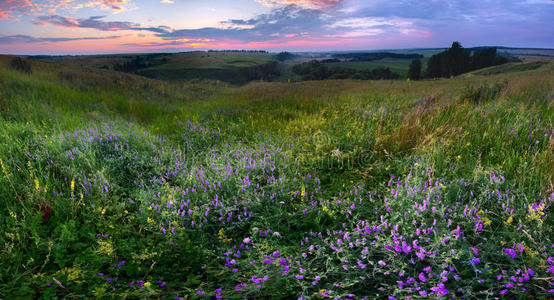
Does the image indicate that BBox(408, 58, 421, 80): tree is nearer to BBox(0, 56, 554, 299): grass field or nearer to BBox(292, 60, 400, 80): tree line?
BBox(292, 60, 400, 80): tree line

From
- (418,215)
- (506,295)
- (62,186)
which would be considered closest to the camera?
(506,295)

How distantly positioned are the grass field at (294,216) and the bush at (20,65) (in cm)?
903

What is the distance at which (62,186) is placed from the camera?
3.41m

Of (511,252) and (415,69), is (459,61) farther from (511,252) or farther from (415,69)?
(511,252)

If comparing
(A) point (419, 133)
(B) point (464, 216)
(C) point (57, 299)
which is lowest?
(C) point (57, 299)

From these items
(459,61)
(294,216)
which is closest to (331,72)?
(459,61)

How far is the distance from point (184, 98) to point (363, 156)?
9298 millimetres

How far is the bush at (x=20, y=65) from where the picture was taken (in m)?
10.9

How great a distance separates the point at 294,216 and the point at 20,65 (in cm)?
1477

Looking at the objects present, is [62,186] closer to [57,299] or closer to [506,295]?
[57,299]

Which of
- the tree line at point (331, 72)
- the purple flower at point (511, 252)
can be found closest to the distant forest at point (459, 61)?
the tree line at point (331, 72)

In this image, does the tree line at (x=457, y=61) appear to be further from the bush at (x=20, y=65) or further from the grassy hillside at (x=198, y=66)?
the bush at (x=20, y=65)

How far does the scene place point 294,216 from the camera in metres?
2.84

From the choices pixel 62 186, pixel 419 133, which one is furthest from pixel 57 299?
pixel 419 133
